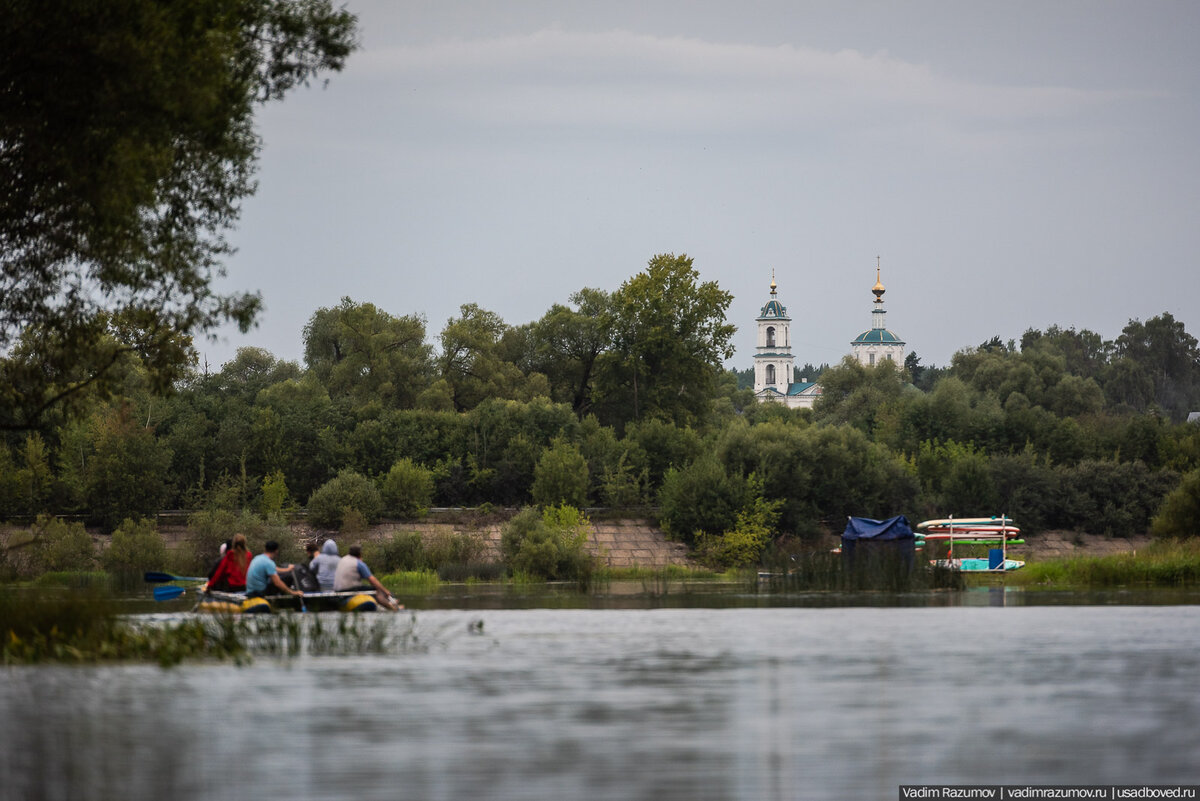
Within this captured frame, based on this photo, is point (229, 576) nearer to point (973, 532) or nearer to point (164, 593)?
point (164, 593)

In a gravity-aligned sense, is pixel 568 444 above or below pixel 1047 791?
above

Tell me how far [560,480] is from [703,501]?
Answer: 7.05 m

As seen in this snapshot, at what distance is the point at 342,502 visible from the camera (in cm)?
6850

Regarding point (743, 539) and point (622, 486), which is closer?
point (743, 539)

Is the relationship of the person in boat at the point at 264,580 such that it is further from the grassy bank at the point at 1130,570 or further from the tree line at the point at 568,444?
the tree line at the point at 568,444

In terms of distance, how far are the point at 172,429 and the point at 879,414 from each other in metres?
55.5

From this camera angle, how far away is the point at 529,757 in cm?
1168

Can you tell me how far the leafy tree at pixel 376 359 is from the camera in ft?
302

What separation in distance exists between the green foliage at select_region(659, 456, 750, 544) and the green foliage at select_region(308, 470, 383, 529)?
44.5 feet

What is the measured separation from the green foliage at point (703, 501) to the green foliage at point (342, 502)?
13557mm

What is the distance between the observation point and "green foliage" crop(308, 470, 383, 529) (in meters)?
68.5

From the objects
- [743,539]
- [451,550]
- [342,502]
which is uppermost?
[342,502]

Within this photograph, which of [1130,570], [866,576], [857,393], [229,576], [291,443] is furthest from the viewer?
[857,393]

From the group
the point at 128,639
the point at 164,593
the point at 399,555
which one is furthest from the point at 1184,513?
the point at 128,639
